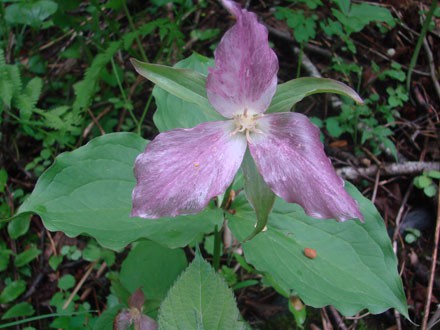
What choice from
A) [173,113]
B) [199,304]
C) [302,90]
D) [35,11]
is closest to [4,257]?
[173,113]

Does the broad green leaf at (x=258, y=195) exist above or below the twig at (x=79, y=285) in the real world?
above

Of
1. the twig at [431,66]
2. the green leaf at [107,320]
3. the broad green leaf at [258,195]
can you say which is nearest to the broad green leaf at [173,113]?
the broad green leaf at [258,195]

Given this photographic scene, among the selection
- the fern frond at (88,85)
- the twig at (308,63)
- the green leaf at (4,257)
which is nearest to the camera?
the green leaf at (4,257)

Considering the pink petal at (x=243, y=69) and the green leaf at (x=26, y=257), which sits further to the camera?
the green leaf at (x=26, y=257)

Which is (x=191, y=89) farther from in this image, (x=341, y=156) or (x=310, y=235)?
(x=341, y=156)

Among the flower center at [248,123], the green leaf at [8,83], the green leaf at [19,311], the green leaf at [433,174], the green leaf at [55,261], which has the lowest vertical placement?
the green leaf at [19,311]

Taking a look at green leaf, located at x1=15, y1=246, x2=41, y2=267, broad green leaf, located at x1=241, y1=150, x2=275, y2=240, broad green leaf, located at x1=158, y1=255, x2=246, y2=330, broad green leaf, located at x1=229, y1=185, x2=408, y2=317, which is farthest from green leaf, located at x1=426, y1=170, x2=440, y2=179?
green leaf, located at x1=15, y1=246, x2=41, y2=267

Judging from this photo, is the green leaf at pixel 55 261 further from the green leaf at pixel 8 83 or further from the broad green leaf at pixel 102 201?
the green leaf at pixel 8 83
